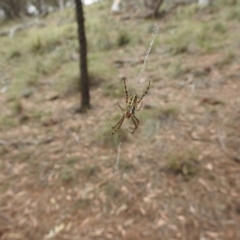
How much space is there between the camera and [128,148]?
4.15 metres

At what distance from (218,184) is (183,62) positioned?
3.30 m

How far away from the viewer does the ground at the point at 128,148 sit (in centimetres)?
323

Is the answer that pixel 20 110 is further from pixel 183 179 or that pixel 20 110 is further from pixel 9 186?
pixel 183 179

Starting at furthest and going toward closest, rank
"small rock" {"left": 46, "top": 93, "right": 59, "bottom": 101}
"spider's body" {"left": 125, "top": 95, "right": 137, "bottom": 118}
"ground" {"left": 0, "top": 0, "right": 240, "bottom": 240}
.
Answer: "small rock" {"left": 46, "top": 93, "right": 59, "bottom": 101} < "ground" {"left": 0, "top": 0, "right": 240, "bottom": 240} < "spider's body" {"left": 125, "top": 95, "right": 137, "bottom": 118}

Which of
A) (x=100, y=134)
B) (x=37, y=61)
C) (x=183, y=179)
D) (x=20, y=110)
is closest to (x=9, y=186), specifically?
(x=100, y=134)

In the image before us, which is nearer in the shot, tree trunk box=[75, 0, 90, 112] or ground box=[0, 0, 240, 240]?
ground box=[0, 0, 240, 240]

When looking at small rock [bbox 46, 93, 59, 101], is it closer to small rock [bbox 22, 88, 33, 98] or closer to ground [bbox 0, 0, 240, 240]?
ground [bbox 0, 0, 240, 240]

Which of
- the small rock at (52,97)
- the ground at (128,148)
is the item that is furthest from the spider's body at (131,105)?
the small rock at (52,97)

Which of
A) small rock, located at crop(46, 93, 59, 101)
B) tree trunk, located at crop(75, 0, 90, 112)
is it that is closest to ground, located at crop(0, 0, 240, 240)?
small rock, located at crop(46, 93, 59, 101)

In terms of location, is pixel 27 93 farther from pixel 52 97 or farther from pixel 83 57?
pixel 83 57

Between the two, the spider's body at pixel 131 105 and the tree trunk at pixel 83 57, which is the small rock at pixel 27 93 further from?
the spider's body at pixel 131 105

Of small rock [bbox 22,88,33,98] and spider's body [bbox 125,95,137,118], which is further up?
spider's body [bbox 125,95,137,118]

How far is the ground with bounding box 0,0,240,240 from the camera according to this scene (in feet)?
10.6

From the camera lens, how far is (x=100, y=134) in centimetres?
438
